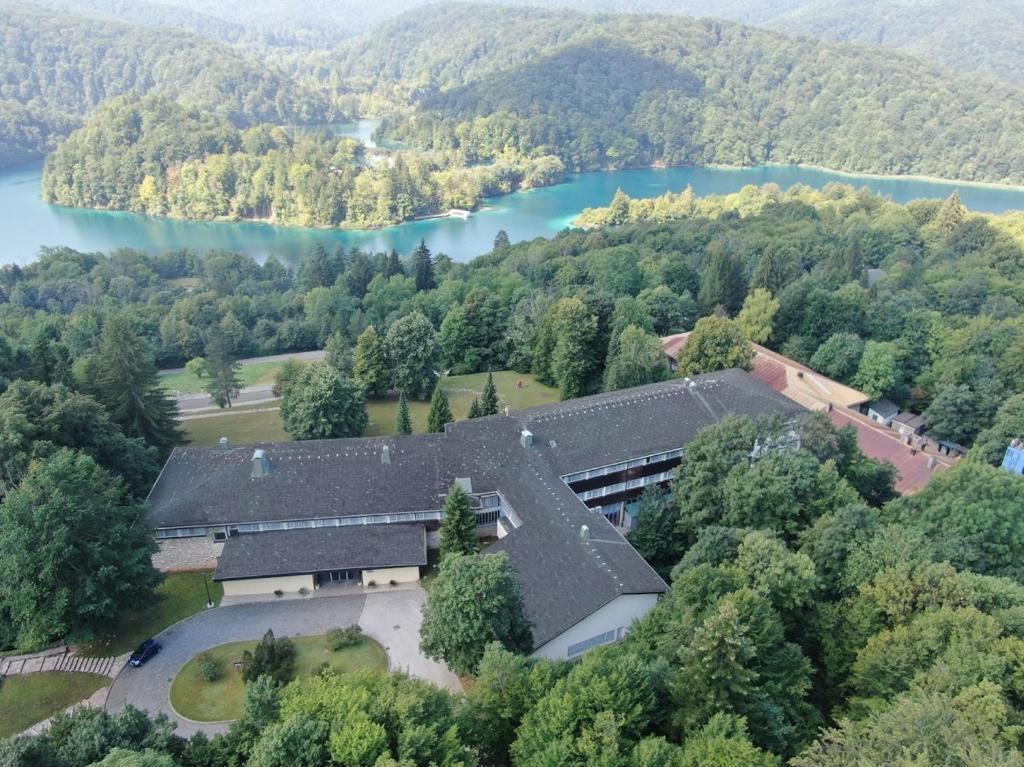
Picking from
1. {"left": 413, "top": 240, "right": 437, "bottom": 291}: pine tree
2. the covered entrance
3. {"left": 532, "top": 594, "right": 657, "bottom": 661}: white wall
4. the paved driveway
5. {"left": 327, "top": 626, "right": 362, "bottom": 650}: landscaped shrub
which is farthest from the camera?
{"left": 413, "top": 240, "right": 437, "bottom": 291}: pine tree

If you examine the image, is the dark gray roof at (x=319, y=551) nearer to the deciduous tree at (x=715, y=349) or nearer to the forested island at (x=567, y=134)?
the deciduous tree at (x=715, y=349)

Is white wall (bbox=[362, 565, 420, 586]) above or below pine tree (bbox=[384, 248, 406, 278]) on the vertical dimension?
above

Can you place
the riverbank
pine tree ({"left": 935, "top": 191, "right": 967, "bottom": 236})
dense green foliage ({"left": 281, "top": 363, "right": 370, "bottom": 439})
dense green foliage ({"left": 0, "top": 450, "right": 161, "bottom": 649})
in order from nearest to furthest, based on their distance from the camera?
dense green foliage ({"left": 0, "top": 450, "right": 161, "bottom": 649}) → dense green foliage ({"left": 281, "top": 363, "right": 370, "bottom": 439}) → pine tree ({"left": 935, "top": 191, "right": 967, "bottom": 236}) → the riverbank

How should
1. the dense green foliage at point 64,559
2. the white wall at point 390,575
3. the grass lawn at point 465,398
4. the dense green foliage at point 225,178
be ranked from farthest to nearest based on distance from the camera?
1. the dense green foliage at point 225,178
2. the grass lawn at point 465,398
3. the white wall at point 390,575
4. the dense green foliage at point 64,559

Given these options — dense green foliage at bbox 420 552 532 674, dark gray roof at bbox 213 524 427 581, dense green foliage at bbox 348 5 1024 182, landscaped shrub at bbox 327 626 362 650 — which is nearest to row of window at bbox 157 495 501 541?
dark gray roof at bbox 213 524 427 581

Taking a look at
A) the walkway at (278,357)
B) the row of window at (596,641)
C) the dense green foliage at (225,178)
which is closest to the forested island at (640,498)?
the row of window at (596,641)

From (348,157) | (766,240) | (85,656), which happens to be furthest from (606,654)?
(348,157)

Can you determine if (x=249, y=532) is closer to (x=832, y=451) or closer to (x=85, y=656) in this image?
(x=85, y=656)

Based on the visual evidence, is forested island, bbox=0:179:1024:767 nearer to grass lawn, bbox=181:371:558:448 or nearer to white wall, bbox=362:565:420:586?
grass lawn, bbox=181:371:558:448
